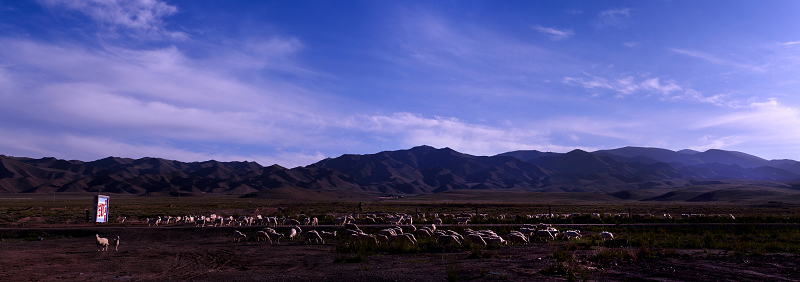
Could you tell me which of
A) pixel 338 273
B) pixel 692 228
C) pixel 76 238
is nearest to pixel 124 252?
pixel 76 238

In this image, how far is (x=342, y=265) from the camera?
543 inches

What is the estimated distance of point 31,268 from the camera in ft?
45.6

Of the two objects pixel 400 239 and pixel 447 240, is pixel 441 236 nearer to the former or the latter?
pixel 447 240

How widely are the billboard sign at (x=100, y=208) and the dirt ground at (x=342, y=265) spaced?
11328mm

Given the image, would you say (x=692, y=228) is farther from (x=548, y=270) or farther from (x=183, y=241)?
(x=183, y=241)

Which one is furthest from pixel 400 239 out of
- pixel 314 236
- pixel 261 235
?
Result: pixel 261 235

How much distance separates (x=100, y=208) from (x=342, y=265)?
23.6m

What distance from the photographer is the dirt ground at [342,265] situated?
444 inches

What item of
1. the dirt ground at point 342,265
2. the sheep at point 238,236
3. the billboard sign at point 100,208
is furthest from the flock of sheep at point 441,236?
the billboard sign at point 100,208

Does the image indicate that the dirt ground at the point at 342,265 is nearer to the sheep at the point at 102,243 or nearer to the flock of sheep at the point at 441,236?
the sheep at the point at 102,243

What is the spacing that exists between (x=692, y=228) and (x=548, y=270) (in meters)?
17.9

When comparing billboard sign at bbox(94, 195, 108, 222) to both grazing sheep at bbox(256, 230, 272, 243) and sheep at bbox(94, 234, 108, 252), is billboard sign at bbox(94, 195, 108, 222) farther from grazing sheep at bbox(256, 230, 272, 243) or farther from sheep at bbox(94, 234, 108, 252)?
grazing sheep at bbox(256, 230, 272, 243)

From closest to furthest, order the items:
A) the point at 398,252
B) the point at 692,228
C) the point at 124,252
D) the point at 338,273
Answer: the point at 338,273 < the point at 398,252 < the point at 124,252 < the point at 692,228

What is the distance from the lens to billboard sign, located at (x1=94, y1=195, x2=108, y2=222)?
3004 cm
